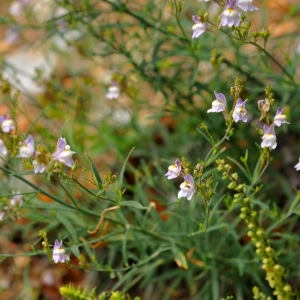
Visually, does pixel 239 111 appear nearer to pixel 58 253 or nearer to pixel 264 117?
pixel 264 117

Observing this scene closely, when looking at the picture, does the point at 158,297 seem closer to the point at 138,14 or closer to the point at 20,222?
the point at 20,222

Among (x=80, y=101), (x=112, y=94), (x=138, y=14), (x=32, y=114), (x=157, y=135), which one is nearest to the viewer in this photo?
(x=138, y=14)

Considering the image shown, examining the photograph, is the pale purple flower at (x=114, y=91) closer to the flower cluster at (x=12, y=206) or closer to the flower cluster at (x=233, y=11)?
the flower cluster at (x=12, y=206)

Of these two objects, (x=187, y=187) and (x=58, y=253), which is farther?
(x=58, y=253)

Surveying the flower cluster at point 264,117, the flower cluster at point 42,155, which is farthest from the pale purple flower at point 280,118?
the flower cluster at point 42,155

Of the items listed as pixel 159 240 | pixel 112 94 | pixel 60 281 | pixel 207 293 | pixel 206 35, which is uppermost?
pixel 206 35

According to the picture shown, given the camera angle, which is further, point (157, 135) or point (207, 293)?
point (157, 135)

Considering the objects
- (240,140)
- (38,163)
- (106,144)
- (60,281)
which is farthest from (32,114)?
(38,163)

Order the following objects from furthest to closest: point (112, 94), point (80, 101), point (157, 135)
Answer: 1. point (157, 135)
2. point (80, 101)
3. point (112, 94)

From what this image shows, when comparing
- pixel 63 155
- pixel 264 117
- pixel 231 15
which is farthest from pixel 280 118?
pixel 63 155
